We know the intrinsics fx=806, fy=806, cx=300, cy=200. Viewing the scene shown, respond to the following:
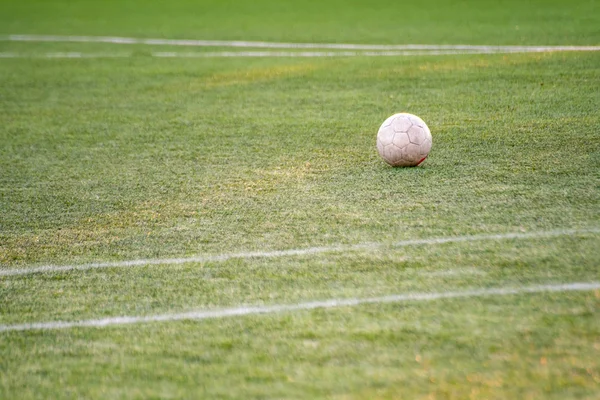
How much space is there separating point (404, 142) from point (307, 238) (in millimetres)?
1717

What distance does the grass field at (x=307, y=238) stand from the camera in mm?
3283

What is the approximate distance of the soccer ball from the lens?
6250 mm

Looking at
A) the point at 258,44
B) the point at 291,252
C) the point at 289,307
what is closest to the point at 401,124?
the point at 291,252

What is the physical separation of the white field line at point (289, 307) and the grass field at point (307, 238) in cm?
2

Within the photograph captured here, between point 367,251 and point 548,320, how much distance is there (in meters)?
1.28

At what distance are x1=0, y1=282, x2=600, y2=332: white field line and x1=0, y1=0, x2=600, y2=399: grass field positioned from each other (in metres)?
0.02

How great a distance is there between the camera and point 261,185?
20.3 ft

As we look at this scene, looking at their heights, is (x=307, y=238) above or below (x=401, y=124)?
below

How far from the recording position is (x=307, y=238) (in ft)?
16.0

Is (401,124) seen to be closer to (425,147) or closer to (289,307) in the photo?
(425,147)

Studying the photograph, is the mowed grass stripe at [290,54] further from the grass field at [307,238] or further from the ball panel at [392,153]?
the ball panel at [392,153]

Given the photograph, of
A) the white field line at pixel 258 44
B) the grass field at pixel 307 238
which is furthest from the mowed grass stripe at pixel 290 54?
the grass field at pixel 307 238

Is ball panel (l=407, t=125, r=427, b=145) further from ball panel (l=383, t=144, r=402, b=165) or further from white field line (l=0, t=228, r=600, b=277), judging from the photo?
white field line (l=0, t=228, r=600, b=277)

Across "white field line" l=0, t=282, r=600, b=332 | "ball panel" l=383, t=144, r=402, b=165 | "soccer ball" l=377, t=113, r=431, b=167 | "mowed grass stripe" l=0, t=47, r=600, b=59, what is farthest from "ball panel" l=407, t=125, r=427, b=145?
"mowed grass stripe" l=0, t=47, r=600, b=59
